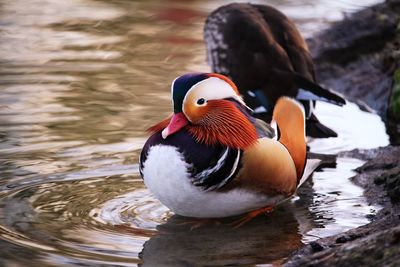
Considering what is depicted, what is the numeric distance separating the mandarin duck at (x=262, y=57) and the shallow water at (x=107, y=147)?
45 centimetres

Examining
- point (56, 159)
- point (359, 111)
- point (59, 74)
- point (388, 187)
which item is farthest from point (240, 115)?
point (59, 74)

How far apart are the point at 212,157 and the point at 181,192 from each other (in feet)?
0.74

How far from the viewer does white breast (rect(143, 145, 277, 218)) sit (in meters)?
4.84

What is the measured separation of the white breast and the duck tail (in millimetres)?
494

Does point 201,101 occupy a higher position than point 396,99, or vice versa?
point 201,101

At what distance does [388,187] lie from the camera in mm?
5531

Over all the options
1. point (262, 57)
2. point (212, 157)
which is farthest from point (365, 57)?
point (212, 157)

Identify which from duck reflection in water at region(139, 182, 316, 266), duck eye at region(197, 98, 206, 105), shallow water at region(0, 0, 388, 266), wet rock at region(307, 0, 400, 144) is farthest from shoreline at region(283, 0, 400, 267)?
duck eye at region(197, 98, 206, 105)

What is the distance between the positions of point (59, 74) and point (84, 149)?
208 cm

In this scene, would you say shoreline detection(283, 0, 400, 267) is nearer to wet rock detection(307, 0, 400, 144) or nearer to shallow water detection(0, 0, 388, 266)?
wet rock detection(307, 0, 400, 144)

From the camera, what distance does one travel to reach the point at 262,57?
23.0 feet

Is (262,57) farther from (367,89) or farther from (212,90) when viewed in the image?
(212,90)

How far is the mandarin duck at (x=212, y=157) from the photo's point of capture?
486cm

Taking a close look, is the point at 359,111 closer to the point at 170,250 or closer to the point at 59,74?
the point at 59,74
